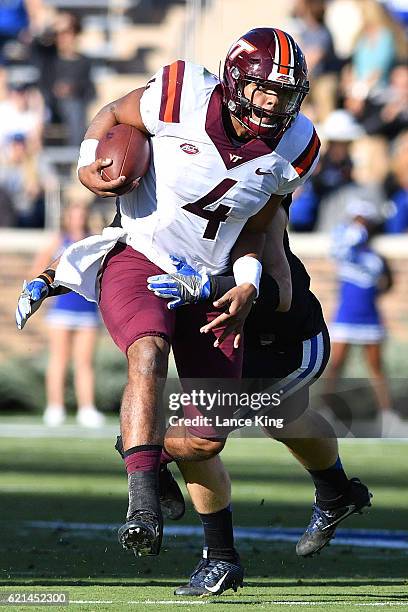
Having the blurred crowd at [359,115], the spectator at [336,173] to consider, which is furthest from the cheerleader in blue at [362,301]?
the spectator at [336,173]

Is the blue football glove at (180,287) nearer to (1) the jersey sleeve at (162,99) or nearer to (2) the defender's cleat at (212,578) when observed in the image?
(1) the jersey sleeve at (162,99)

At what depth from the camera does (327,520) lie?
20.7 ft

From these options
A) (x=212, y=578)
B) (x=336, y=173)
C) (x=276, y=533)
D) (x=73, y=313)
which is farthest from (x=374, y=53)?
(x=212, y=578)

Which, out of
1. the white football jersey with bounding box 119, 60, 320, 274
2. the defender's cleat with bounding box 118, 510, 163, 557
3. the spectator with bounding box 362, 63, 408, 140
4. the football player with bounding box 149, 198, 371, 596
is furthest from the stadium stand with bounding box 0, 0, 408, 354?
the defender's cleat with bounding box 118, 510, 163, 557

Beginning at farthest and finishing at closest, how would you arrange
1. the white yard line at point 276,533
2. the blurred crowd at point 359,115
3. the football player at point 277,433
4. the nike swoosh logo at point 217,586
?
the blurred crowd at point 359,115 → the white yard line at point 276,533 → the football player at point 277,433 → the nike swoosh logo at point 217,586

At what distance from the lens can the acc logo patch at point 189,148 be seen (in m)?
5.66

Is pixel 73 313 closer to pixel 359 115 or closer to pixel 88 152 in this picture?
pixel 359 115

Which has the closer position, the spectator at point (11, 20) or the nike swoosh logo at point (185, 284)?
the nike swoosh logo at point (185, 284)

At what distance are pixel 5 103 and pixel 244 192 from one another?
13067 millimetres

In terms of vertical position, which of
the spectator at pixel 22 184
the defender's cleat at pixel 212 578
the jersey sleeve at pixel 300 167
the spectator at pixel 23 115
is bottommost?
the spectator at pixel 22 184

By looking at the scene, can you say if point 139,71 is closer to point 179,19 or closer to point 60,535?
point 179,19

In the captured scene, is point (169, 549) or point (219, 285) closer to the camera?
point (219, 285)

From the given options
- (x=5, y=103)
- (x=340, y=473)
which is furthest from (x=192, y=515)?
(x=5, y=103)

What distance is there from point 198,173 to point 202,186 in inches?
2.2
